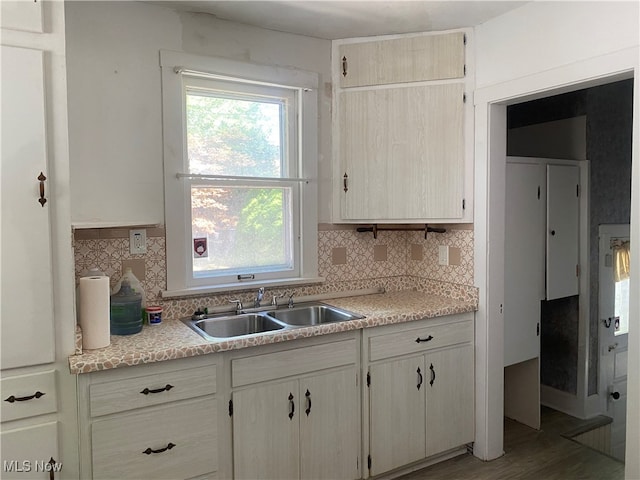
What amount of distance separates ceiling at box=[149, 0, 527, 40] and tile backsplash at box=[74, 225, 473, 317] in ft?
3.86

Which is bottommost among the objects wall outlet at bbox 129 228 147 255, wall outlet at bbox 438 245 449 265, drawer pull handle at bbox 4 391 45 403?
drawer pull handle at bbox 4 391 45 403

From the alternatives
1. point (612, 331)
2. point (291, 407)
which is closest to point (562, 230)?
point (612, 331)

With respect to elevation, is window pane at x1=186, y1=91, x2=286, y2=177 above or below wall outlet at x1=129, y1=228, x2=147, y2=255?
above

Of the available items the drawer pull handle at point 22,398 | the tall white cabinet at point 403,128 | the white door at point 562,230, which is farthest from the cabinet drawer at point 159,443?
the white door at point 562,230

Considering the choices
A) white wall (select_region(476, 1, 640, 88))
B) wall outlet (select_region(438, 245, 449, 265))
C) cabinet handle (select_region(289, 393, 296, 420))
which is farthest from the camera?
wall outlet (select_region(438, 245, 449, 265))

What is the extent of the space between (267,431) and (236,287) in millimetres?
824

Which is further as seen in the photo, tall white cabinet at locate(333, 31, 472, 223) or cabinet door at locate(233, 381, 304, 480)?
tall white cabinet at locate(333, 31, 472, 223)

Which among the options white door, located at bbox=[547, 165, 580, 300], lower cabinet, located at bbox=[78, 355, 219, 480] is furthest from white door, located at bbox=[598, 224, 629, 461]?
lower cabinet, located at bbox=[78, 355, 219, 480]

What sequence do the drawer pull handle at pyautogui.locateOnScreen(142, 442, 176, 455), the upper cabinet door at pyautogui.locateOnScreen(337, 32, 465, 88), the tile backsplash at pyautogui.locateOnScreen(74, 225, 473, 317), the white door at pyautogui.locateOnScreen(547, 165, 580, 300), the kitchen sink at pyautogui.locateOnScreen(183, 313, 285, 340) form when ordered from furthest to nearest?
the white door at pyautogui.locateOnScreen(547, 165, 580, 300) < the upper cabinet door at pyautogui.locateOnScreen(337, 32, 465, 88) < the kitchen sink at pyautogui.locateOnScreen(183, 313, 285, 340) < the tile backsplash at pyautogui.locateOnScreen(74, 225, 473, 317) < the drawer pull handle at pyautogui.locateOnScreen(142, 442, 176, 455)

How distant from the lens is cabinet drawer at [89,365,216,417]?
6.02ft

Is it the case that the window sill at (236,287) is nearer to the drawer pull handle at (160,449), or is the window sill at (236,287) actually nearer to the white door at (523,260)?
the drawer pull handle at (160,449)

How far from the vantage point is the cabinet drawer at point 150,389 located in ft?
6.02

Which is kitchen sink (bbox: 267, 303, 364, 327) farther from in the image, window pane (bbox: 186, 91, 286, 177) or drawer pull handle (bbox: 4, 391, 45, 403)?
drawer pull handle (bbox: 4, 391, 45, 403)

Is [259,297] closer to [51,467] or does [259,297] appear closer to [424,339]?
[424,339]
